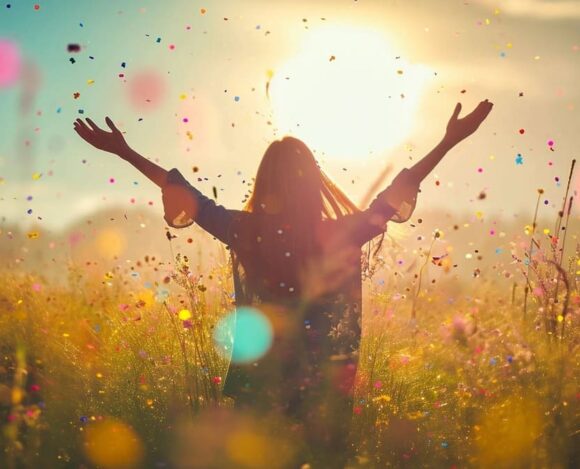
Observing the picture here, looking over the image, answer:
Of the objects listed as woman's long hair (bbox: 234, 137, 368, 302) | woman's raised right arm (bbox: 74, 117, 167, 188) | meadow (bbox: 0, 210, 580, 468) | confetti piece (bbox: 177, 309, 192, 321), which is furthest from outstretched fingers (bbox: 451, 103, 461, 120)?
confetti piece (bbox: 177, 309, 192, 321)

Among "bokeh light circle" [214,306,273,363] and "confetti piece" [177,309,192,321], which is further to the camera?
"confetti piece" [177,309,192,321]

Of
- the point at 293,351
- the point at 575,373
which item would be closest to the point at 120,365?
the point at 293,351

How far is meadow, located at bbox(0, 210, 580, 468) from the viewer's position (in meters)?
4.11

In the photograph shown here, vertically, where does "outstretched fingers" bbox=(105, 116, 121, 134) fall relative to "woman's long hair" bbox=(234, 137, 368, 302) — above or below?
above

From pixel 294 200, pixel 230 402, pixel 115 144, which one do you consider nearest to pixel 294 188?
pixel 294 200

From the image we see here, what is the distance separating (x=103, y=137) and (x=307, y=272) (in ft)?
5.62

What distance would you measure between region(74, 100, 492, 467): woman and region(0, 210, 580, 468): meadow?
0.80 ft

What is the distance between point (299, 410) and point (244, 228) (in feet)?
3.70

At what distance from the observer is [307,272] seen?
3.68m

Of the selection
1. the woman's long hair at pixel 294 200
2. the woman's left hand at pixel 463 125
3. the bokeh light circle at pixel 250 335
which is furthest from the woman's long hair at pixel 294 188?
the woman's left hand at pixel 463 125

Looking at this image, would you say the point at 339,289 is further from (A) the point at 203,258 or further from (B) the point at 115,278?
(B) the point at 115,278

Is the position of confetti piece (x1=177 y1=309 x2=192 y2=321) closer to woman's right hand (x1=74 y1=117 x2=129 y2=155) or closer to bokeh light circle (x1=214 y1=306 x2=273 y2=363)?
bokeh light circle (x1=214 y1=306 x2=273 y2=363)

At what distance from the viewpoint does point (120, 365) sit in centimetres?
512

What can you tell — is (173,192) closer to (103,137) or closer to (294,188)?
(103,137)
